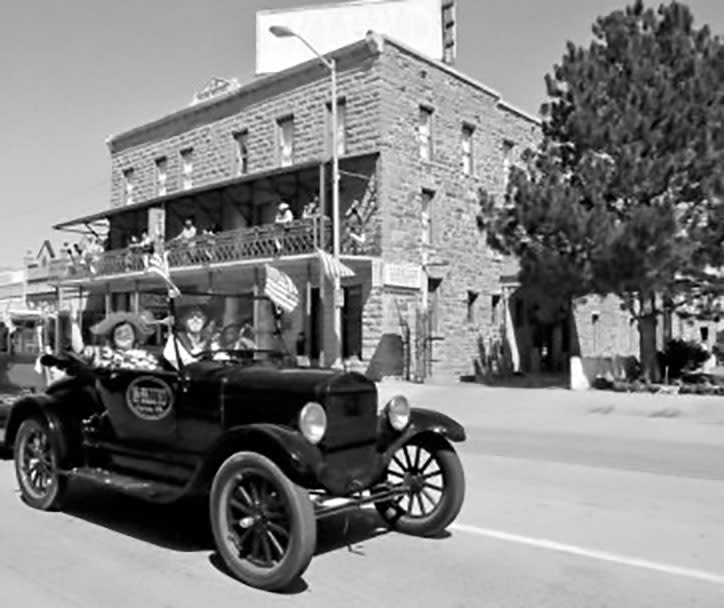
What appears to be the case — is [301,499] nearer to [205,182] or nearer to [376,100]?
[376,100]

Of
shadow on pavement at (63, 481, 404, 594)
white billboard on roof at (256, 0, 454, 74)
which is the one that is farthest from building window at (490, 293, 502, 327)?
shadow on pavement at (63, 481, 404, 594)

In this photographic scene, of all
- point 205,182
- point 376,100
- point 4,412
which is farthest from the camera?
point 205,182

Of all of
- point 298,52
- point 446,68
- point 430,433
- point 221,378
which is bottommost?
point 430,433

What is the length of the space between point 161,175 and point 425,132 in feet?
39.7

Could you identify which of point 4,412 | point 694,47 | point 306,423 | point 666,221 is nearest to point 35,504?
point 306,423

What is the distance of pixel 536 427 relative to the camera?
15.1 meters

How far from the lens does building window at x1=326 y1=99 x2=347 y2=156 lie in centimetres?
2472

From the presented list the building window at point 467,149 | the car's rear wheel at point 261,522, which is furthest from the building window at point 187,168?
the car's rear wheel at point 261,522

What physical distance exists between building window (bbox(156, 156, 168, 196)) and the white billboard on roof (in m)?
5.27

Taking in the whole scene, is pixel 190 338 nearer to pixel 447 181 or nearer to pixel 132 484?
pixel 132 484

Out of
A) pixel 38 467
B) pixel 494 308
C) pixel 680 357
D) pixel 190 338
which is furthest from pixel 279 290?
pixel 494 308

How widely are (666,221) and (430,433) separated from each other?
13436 millimetres

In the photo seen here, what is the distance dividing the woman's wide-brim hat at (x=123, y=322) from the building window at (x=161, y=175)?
25.6 meters

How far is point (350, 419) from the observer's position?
5.53 metres
